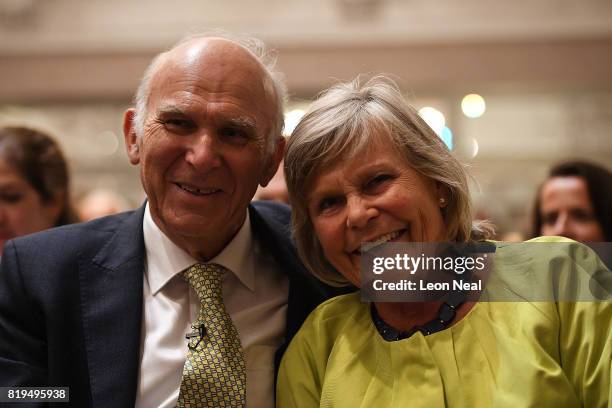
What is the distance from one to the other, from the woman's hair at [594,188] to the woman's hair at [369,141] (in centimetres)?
92

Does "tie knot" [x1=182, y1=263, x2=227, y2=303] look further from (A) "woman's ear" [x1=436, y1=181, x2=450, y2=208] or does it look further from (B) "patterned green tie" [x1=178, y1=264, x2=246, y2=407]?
(A) "woman's ear" [x1=436, y1=181, x2=450, y2=208]

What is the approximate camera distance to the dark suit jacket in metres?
1.44

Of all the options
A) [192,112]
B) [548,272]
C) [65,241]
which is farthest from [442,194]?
[65,241]

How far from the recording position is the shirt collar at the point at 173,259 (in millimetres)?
1588

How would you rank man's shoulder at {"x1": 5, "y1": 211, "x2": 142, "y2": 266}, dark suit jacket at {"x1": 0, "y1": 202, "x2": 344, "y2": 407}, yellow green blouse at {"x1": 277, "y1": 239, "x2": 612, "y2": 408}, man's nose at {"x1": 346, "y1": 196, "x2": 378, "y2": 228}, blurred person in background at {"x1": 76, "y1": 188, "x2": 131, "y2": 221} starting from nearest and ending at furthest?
yellow green blouse at {"x1": 277, "y1": 239, "x2": 612, "y2": 408}, man's nose at {"x1": 346, "y1": 196, "x2": 378, "y2": 228}, dark suit jacket at {"x1": 0, "y1": 202, "x2": 344, "y2": 407}, man's shoulder at {"x1": 5, "y1": 211, "x2": 142, "y2": 266}, blurred person in background at {"x1": 76, "y1": 188, "x2": 131, "y2": 221}

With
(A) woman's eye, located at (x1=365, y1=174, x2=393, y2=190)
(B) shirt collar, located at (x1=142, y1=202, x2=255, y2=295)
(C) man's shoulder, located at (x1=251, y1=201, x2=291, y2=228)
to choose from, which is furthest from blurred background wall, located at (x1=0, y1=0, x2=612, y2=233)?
(A) woman's eye, located at (x1=365, y1=174, x2=393, y2=190)

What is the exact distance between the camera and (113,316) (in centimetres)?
149

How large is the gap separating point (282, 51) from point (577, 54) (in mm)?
1938

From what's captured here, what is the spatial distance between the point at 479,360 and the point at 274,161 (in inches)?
27.3

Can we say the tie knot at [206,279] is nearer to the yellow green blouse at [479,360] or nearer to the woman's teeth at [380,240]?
the yellow green blouse at [479,360]

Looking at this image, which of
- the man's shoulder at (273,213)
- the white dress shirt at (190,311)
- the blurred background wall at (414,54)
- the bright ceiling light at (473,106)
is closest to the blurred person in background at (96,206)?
the blurred background wall at (414,54)

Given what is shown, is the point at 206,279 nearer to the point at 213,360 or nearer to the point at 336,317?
the point at 213,360

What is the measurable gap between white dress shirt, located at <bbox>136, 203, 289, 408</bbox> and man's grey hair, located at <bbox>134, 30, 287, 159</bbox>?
0.23m

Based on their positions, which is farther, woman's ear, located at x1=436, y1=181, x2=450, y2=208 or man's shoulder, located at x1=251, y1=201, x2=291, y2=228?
man's shoulder, located at x1=251, y1=201, x2=291, y2=228
